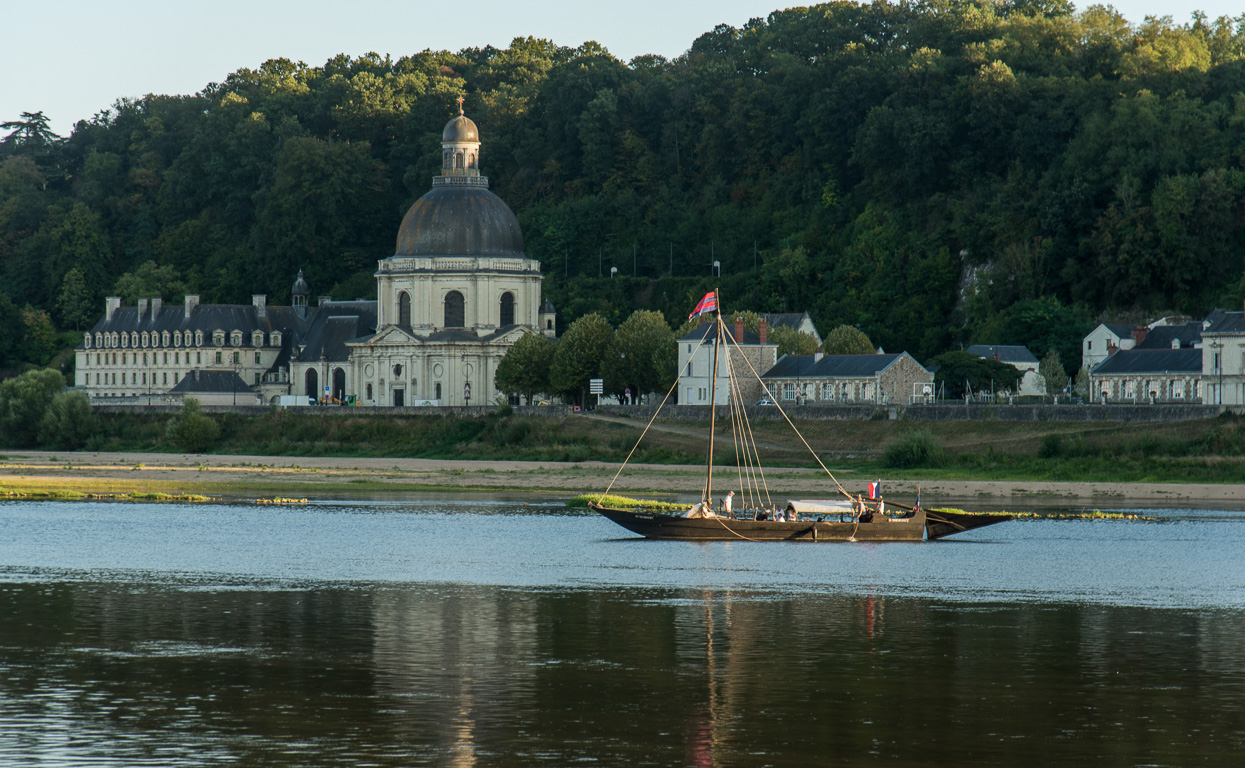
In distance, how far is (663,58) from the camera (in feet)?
547

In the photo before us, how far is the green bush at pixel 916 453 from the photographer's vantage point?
75438mm

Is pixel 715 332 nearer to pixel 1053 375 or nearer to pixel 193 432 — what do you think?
pixel 1053 375

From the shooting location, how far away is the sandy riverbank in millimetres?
67062

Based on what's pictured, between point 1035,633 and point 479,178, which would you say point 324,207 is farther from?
point 1035,633

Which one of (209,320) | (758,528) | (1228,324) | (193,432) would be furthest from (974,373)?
(209,320)

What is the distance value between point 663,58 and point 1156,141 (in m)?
73.5

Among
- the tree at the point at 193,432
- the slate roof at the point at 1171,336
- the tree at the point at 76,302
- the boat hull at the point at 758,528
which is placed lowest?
the boat hull at the point at 758,528

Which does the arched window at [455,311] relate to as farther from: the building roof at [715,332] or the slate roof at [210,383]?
the building roof at [715,332]

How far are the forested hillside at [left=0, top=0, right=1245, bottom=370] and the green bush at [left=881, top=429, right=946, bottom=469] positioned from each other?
2717 cm

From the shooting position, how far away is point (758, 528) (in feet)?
159

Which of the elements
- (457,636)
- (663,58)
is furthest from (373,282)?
(457,636)

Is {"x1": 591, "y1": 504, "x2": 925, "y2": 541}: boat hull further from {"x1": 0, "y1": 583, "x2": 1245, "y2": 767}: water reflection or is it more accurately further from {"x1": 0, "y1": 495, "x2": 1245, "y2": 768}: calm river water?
{"x1": 0, "y1": 583, "x2": 1245, "y2": 767}: water reflection

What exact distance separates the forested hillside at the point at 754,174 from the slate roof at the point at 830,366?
14248 millimetres

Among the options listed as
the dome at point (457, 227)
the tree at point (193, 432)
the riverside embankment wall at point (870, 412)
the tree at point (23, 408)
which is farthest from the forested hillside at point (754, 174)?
the tree at point (23, 408)
